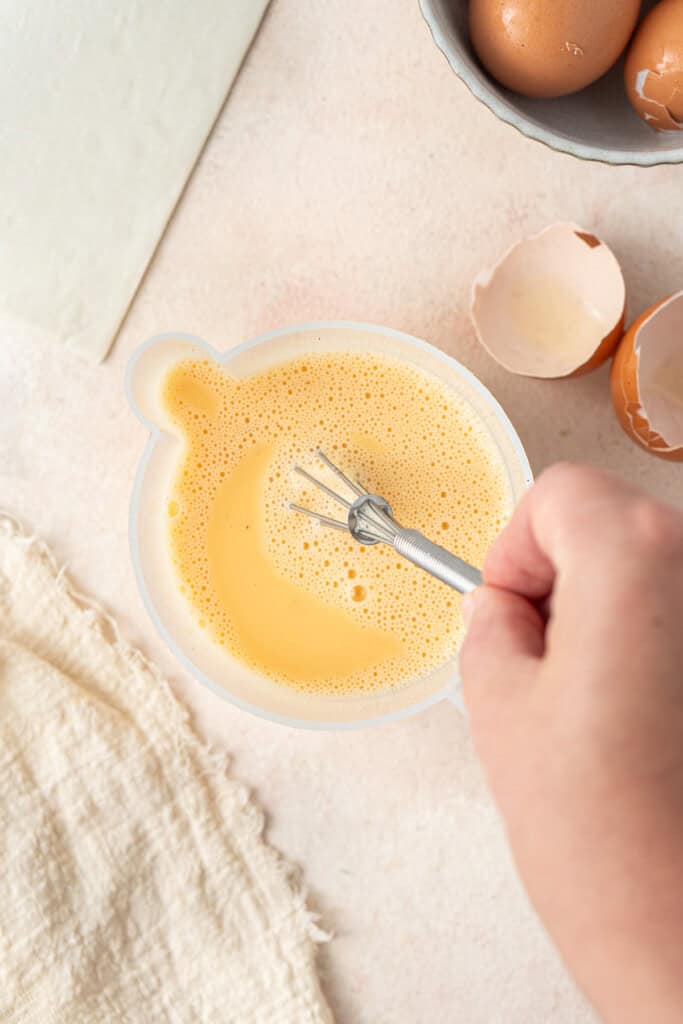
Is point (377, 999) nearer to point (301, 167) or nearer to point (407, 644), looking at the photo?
point (407, 644)

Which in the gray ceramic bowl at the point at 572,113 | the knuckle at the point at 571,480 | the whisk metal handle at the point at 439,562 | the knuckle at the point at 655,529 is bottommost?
the whisk metal handle at the point at 439,562

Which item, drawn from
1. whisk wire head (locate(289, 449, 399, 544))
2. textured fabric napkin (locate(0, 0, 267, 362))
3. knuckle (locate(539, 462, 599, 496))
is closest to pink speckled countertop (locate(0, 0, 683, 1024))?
textured fabric napkin (locate(0, 0, 267, 362))

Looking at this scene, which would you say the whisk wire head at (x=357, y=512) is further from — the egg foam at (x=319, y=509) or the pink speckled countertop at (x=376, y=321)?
the pink speckled countertop at (x=376, y=321)

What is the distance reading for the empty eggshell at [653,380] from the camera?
2.12 feet

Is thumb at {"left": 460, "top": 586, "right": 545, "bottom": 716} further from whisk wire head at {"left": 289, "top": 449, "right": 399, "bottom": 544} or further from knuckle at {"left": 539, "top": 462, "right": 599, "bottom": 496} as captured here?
whisk wire head at {"left": 289, "top": 449, "right": 399, "bottom": 544}

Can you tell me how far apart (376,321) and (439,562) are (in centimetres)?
29

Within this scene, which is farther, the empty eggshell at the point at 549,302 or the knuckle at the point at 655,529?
the empty eggshell at the point at 549,302

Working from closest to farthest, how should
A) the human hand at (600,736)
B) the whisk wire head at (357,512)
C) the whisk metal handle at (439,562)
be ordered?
1. the human hand at (600,736)
2. the whisk metal handle at (439,562)
3. the whisk wire head at (357,512)

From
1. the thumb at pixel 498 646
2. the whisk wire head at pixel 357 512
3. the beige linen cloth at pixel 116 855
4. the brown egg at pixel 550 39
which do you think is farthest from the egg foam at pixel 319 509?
the thumb at pixel 498 646

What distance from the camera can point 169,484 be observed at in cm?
70

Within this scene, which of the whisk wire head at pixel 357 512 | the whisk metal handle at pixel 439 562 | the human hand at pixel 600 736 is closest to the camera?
the human hand at pixel 600 736

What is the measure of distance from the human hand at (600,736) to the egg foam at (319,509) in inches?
13.2

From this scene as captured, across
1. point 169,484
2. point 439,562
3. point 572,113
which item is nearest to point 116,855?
point 169,484

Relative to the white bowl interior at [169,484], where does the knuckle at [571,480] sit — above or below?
above
